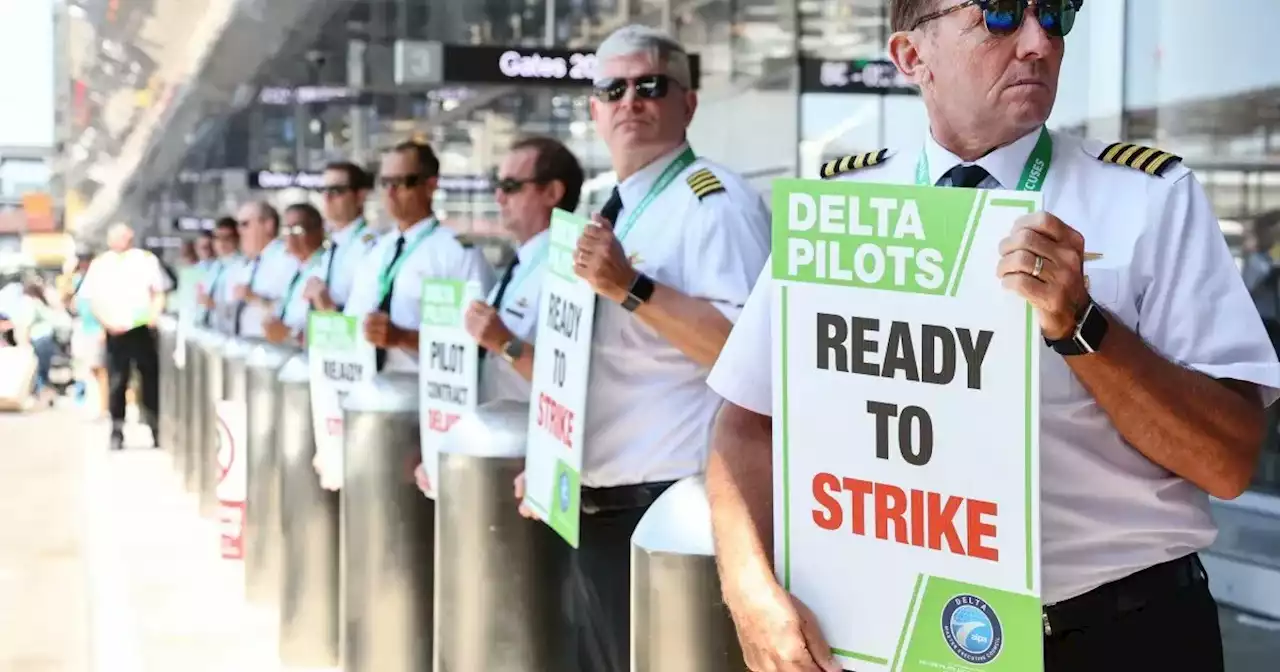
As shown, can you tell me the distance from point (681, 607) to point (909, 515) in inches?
25.7

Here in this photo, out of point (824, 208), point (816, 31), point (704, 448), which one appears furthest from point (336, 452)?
point (816, 31)

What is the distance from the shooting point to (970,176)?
177 cm

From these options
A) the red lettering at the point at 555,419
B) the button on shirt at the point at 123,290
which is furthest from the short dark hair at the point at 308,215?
the red lettering at the point at 555,419

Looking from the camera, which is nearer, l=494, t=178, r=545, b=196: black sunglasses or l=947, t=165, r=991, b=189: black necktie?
l=947, t=165, r=991, b=189: black necktie

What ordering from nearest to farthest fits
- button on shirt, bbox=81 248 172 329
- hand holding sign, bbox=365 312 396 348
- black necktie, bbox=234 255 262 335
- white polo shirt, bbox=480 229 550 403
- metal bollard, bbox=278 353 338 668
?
1. white polo shirt, bbox=480 229 550 403
2. hand holding sign, bbox=365 312 396 348
3. metal bollard, bbox=278 353 338 668
4. black necktie, bbox=234 255 262 335
5. button on shirt, bbox=81 248 172 329

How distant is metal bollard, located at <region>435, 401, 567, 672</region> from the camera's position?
136 inches

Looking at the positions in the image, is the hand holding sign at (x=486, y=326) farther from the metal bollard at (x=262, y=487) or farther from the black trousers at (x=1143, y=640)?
the metal bollard at (x=262, y=487)

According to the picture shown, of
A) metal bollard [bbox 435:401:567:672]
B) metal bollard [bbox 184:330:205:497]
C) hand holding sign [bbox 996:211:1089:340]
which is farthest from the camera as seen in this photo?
metal bollard [bbox 184:330:205:497]

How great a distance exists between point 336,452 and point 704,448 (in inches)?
90.6

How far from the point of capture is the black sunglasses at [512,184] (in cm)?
412

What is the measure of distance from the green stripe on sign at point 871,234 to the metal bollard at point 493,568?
190 cm

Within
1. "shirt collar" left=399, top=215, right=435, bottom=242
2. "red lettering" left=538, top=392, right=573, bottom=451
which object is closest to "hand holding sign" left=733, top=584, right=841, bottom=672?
"red lettering" left=538, top=392, right=573, bottom=451

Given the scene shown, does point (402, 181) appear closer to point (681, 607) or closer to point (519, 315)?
point (519, 315)

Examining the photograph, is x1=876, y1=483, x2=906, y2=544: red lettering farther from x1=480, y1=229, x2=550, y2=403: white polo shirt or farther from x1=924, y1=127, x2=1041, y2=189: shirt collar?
x1=480, y1=229, x2=550, y2=403: white polo shirt
